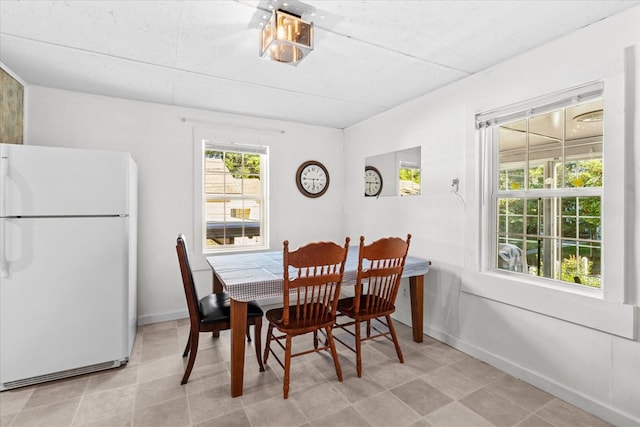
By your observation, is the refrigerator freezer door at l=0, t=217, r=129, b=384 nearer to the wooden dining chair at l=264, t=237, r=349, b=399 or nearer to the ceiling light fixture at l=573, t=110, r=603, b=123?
the wooden dining chair at l=264, t=237, r=349, b=399

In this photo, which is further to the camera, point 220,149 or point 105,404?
point 220,149

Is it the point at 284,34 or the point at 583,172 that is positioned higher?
the point at 284,34

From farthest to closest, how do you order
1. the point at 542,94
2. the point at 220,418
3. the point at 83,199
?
the point at 83,199
the point at 542,94
the point at 220,418

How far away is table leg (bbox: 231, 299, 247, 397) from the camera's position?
2090mm

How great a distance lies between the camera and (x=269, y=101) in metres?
3.31

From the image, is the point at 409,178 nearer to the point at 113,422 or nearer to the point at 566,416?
the point at 566,416

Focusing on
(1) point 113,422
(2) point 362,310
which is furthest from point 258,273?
(1) point 113,422

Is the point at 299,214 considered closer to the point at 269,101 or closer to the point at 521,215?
the point at 269,101

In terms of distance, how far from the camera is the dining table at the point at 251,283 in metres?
2.08

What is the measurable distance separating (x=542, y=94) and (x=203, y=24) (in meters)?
2.30

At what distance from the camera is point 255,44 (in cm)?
217

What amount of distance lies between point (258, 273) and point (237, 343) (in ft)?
1.63

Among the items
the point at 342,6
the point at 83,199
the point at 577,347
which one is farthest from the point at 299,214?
the point at 577,347

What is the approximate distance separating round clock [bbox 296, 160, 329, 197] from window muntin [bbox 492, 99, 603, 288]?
2237 mm
